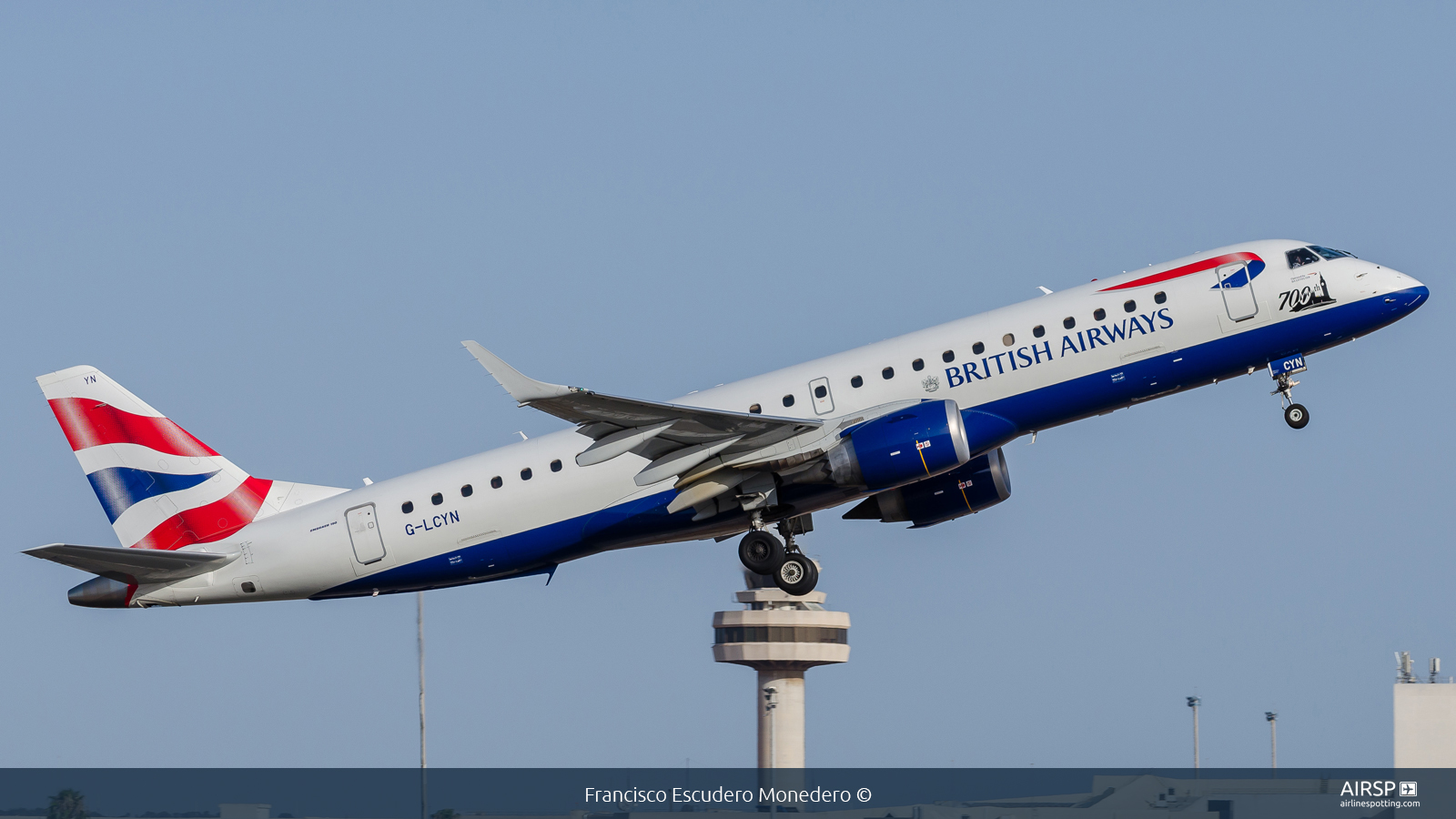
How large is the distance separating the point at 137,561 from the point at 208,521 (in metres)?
2.77

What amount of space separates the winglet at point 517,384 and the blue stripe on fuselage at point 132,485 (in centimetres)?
A: 1253

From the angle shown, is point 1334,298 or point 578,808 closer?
point 1334,298

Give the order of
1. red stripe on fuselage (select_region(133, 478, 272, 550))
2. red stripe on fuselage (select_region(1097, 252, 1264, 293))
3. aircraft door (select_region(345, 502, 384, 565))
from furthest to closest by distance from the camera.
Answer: red stripe on fuselage (select_region(133, 478, 272, 550)), aircraft door (select_region(345, 502, 384, 565)), red stripe on fuselage (select_region(1097, 252, 1264, 293))

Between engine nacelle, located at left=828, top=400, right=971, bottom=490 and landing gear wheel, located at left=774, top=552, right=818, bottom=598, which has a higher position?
engine nacelle, located at left=828, top=400, right=971, bottom=490

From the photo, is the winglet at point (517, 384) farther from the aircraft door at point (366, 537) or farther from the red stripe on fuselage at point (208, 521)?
the red stripe on fuselage at point (208, 521)

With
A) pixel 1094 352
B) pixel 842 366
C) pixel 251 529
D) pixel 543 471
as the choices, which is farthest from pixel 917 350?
pixel 251 529

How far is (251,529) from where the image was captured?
1483 inches

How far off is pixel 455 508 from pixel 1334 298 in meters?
20.0

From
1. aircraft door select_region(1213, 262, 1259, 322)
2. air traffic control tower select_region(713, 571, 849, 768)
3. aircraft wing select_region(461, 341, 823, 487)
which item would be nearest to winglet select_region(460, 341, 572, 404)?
aircraft wing select_region(461, 341, 823, 487)

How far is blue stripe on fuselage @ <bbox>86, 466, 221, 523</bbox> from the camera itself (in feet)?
128

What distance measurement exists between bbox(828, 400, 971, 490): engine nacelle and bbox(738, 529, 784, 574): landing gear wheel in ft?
8.84

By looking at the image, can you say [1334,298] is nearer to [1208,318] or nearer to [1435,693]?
[1208,318]

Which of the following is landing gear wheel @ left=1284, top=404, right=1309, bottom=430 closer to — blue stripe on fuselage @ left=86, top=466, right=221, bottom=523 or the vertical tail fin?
the vertical tail fin

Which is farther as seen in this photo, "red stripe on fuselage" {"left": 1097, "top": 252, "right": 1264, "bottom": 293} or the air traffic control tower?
the air traffic control tower
